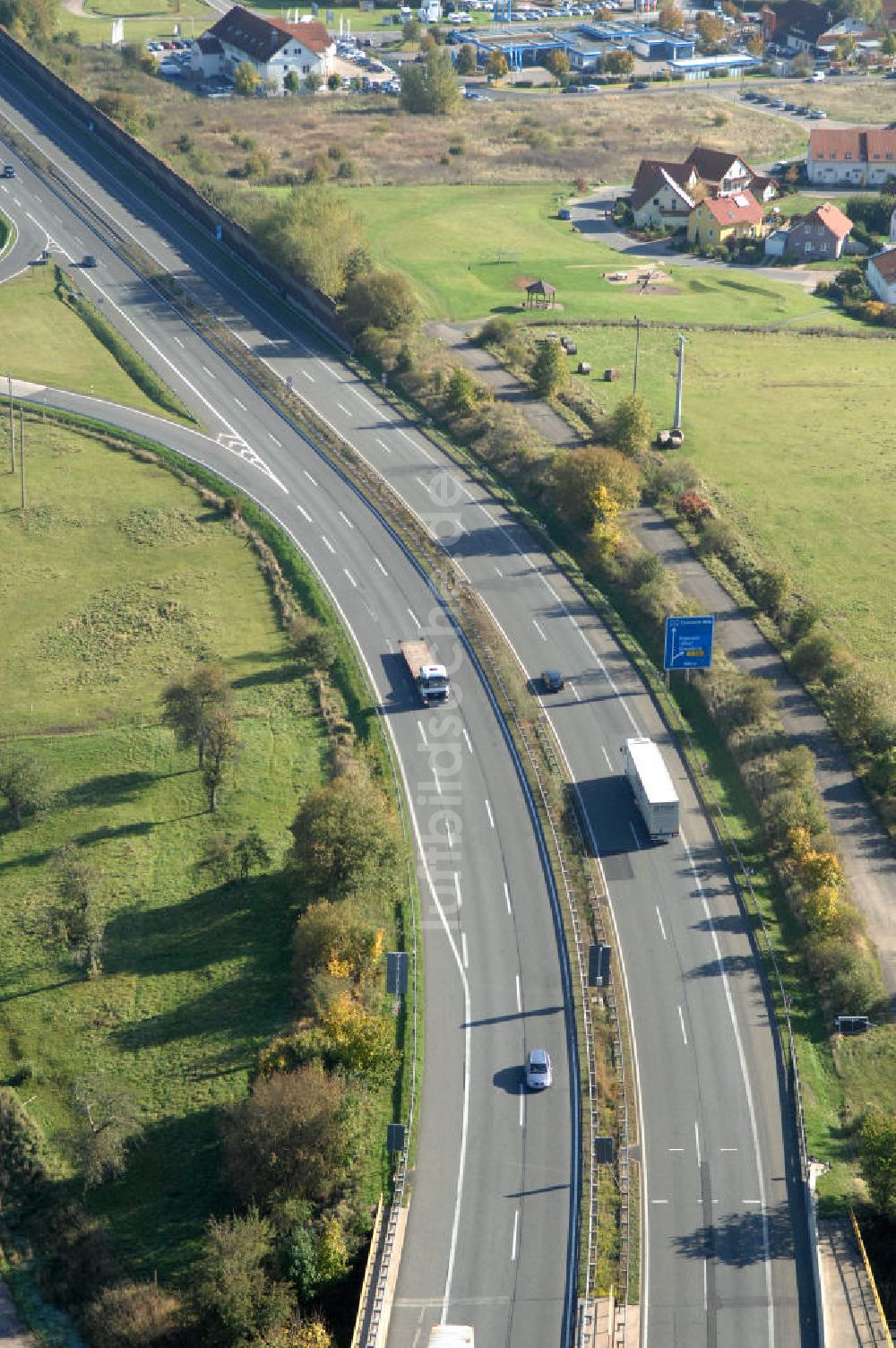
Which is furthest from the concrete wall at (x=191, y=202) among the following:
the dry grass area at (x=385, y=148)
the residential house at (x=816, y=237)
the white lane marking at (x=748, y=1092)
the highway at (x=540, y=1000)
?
the white lane marking at (x=748, y=1092)

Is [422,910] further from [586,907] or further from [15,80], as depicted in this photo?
[15,80]

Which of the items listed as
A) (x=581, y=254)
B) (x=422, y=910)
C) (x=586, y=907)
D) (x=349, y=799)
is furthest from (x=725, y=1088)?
(x=581, y=254)

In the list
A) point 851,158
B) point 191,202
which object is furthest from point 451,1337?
point 851,158

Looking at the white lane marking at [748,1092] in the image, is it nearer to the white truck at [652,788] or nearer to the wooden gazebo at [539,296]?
the white truck at [652,788]

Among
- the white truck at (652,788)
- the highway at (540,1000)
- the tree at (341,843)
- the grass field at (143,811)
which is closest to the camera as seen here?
the highway at (540,1000)

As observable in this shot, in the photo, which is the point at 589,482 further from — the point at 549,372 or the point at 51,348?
the point at 51,348

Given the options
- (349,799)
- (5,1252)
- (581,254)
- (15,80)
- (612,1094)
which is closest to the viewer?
(5,1252)
